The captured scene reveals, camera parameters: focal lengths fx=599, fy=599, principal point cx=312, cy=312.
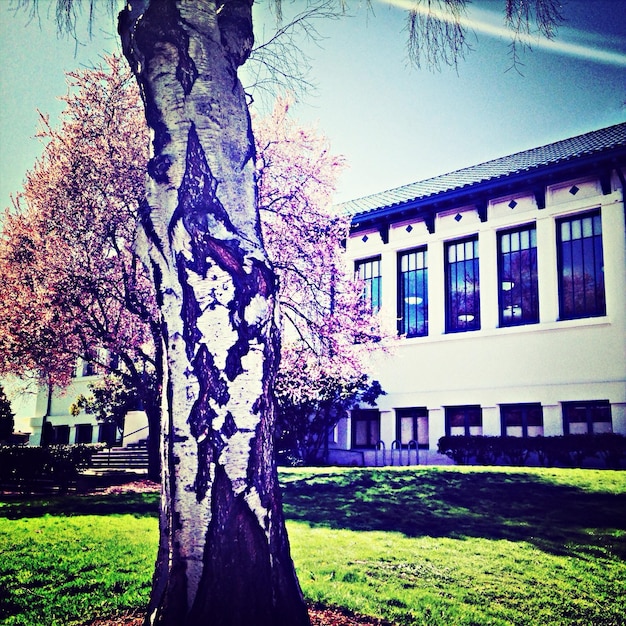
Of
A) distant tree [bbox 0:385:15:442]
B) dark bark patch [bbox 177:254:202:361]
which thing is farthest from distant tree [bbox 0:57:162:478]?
distant tree [bbox 0:385:15:442]

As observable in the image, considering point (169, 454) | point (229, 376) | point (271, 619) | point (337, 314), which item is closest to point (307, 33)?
point (229, 376)

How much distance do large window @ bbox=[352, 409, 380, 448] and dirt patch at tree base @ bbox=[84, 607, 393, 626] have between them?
48.6 ft

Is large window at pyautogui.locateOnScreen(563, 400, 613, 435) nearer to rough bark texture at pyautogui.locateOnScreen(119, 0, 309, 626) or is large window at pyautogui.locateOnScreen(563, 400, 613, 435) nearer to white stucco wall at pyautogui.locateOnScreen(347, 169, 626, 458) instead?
white stucco wall at pyautogui.locateOnScreen(347, 169, 626, 458)

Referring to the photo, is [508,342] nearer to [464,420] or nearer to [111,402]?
[464,420]

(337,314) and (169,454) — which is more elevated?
(337,314)

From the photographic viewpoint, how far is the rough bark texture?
3.34 metres

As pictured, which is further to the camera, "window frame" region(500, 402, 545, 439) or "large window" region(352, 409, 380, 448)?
"large window" region(352, 409, 380, 448)

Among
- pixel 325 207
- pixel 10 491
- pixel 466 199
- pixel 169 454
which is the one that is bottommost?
pixel 10 491

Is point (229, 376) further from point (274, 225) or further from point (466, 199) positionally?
point (466, 199)

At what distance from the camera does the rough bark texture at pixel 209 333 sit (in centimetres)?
334

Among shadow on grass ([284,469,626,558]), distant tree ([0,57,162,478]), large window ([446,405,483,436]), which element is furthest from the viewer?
large window ([446,405,483,436])

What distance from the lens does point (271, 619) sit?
11.0 ft

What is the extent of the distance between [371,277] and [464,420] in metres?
5.85

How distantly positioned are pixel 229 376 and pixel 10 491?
45.4ft
